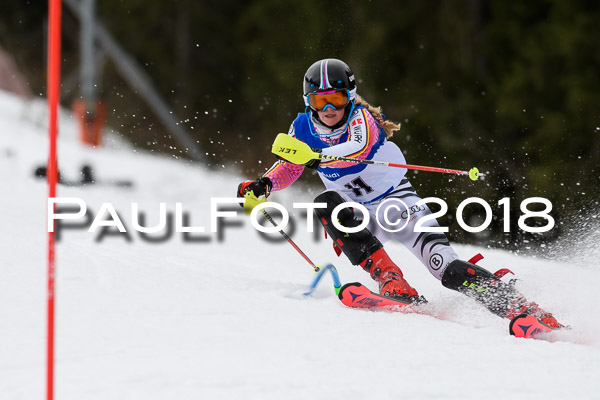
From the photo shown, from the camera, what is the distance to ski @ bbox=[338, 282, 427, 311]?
142 inches

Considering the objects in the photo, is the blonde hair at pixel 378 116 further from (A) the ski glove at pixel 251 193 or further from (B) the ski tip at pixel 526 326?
(B) the ski tip at pixel 526 326

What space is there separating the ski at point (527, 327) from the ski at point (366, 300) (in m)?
0.57

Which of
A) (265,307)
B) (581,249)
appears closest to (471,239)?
(581,249)

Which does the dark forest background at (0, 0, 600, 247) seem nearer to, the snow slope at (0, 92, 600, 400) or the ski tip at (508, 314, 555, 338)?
the snow slope at (0, 92, 600, 400)

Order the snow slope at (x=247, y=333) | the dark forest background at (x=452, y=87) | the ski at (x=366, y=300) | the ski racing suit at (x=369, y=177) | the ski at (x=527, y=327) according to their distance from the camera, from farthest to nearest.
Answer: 1. the dark forest background at (x=452, y=87)
2. the ski racing suit at (x=369, y=177)
3. the ski at (x=366, y=300)
4. the ski at (x=527, y=327)
5. the snow slope at (x=247, y=333)

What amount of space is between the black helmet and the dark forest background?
2899 millimetres

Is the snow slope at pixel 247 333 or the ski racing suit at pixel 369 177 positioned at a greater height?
the ski racing suit at pixel 369 177

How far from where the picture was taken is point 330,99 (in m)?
3.93

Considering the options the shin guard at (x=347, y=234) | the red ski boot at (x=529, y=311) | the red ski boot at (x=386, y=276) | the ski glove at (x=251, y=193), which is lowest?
the red ski boot at (x=529, y=311)

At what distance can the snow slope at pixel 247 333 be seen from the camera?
2.41m

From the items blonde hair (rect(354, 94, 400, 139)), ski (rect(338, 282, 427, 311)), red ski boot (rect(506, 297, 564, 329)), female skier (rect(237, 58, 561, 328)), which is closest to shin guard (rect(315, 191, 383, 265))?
female skier (rect(237, 58, 561, 328))

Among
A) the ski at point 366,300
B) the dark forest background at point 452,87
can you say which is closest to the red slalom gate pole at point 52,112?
the ski at point 366,300

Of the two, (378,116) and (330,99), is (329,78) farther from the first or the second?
(378,116)

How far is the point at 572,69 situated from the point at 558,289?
10.5 metres
